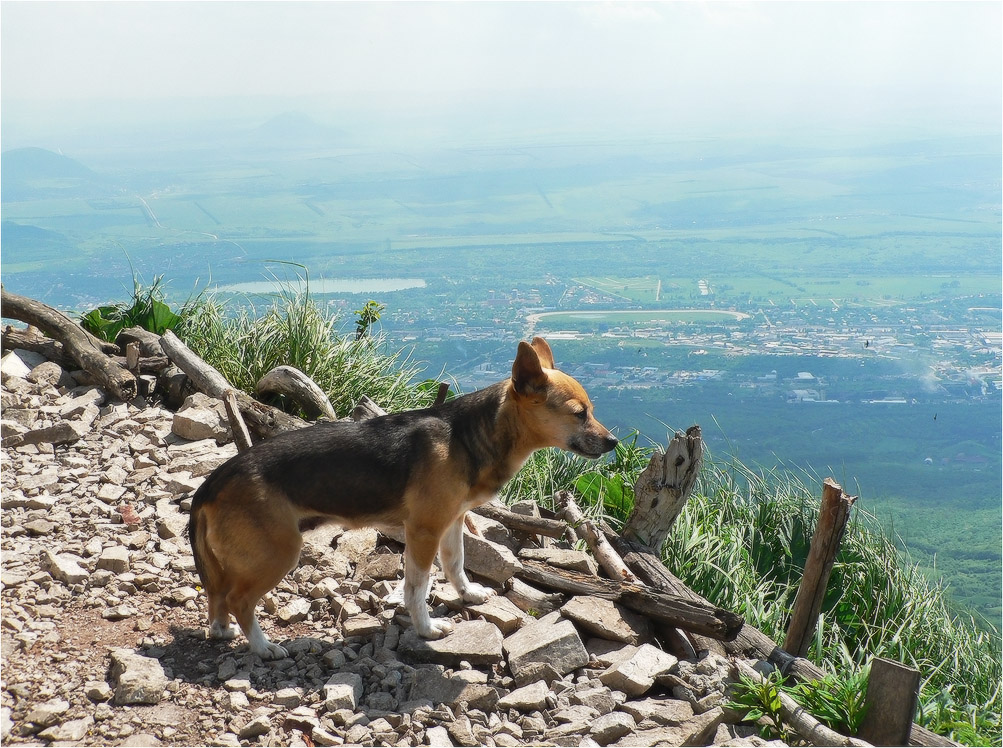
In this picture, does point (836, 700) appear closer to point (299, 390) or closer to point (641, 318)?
point (299, 390)

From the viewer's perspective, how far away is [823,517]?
5953 mm

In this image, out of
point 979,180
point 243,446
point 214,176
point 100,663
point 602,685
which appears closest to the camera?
point 100,663

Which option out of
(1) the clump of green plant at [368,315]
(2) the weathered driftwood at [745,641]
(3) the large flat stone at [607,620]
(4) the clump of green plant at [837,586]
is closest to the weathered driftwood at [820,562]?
(2) the weathered driftwood at [745,641]

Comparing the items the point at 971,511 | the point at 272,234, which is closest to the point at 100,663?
the point at 971,511

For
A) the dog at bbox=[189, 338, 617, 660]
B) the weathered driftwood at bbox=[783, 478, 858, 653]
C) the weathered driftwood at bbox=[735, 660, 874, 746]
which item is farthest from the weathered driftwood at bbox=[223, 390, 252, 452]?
the weathered driftwood at bbox=[735, 660, 874, 746]

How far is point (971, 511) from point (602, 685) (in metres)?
29.2

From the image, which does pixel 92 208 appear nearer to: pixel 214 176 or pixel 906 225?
pixel 214 176

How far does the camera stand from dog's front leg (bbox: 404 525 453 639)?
5051mm

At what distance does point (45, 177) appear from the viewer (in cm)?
7631

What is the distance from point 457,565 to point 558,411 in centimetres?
136

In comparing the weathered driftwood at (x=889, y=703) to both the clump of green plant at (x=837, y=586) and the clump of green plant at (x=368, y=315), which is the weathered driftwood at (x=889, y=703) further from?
the clump of green plant at (x=368, y=315)

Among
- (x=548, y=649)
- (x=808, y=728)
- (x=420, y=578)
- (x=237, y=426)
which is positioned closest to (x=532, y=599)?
(x=548, y=649)

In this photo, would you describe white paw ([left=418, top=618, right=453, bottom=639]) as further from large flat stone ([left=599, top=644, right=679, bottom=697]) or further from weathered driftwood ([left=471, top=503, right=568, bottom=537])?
weathered driftwood ([left=471, top=503, right=568, bottom=537])

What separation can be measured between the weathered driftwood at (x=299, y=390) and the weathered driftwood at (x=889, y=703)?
600cm
